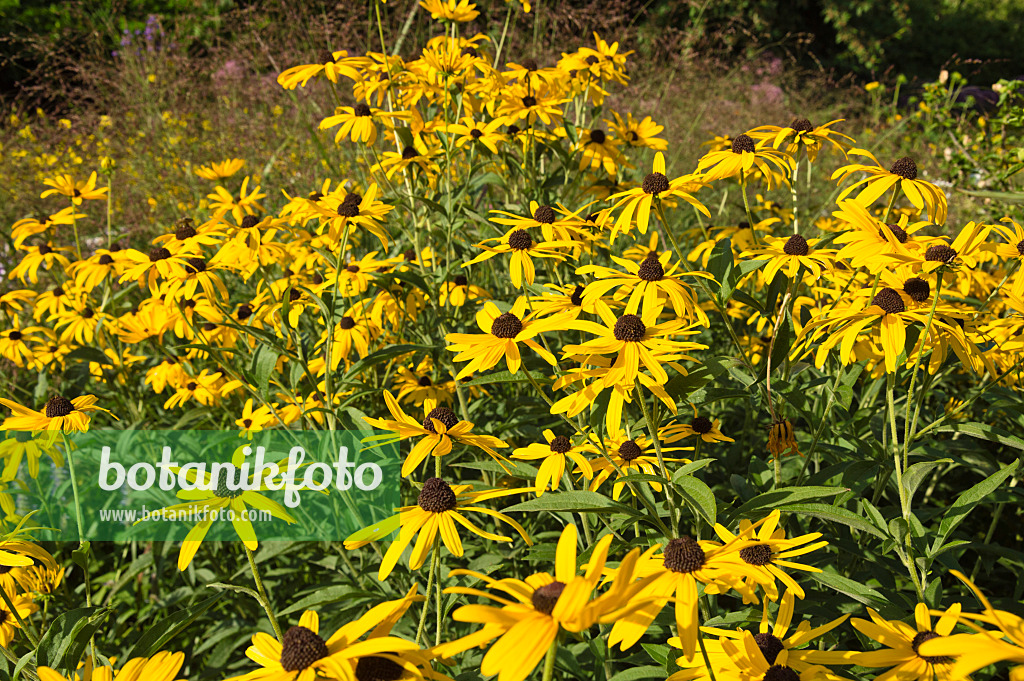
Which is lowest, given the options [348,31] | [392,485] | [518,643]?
[392,485]

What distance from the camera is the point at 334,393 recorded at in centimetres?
220

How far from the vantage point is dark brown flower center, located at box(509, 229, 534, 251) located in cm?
198

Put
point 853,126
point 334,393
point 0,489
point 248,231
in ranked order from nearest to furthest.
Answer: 1. point 0,489
2. point 334,393
3. point 248,231
4. point 853,126

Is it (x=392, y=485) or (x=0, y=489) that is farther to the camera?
(x=392, y=485)

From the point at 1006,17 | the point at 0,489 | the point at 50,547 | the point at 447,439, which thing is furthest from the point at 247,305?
the point at 1006,17

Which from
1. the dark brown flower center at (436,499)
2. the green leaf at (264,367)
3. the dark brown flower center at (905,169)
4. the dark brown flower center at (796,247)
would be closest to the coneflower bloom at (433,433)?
the dark brown flower center at (436,499)

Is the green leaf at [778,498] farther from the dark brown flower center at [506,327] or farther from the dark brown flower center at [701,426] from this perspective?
the dark brown flower center at [506,327]

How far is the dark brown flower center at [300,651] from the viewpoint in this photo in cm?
91

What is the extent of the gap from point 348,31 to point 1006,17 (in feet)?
57.2

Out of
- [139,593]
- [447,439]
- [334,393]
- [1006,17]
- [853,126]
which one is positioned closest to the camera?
[447,439]

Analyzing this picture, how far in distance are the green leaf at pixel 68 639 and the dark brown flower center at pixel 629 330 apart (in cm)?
116

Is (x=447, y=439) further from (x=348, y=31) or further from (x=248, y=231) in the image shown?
(x=348, y=31)

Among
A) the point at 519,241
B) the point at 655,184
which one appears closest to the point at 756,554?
the point at 655,184

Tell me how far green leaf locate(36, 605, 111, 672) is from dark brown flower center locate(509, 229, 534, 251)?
1.31 meters
